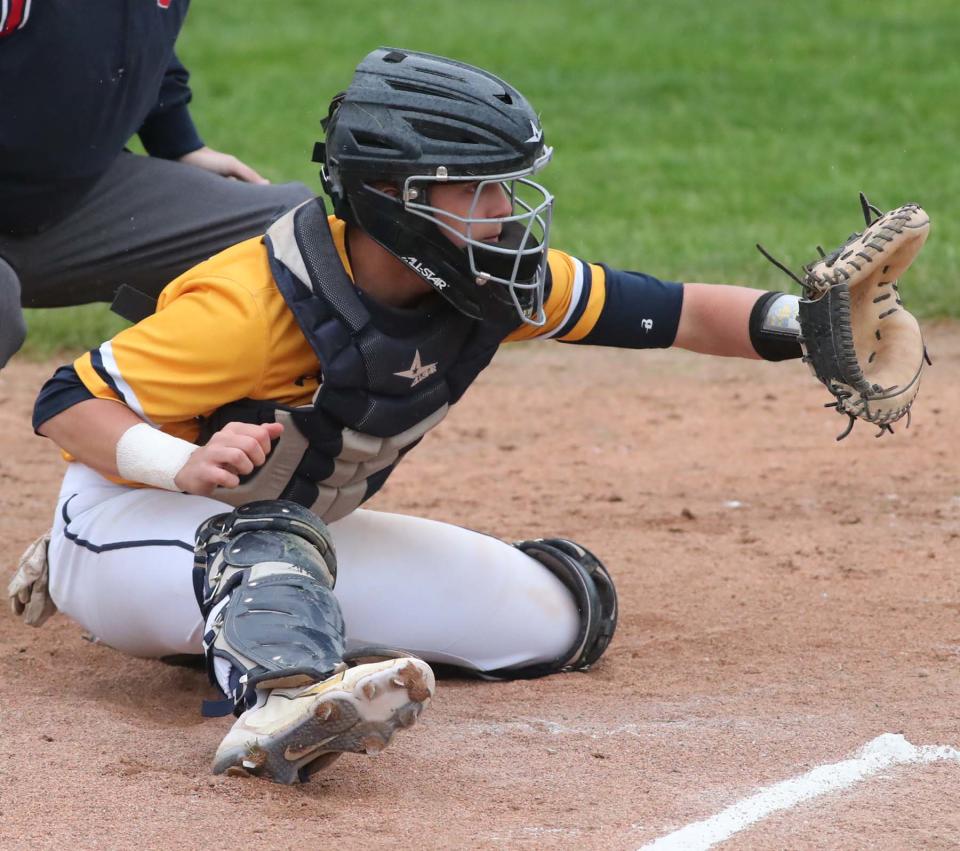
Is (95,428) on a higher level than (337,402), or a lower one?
lower

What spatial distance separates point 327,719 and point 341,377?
33.4 inches

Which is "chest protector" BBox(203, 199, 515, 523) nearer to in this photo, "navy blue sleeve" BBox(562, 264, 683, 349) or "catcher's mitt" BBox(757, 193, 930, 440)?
"navy blue sleeve" BBox(562, 264, 683, 349)

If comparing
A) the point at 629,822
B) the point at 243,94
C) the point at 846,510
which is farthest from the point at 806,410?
the point at 243,94

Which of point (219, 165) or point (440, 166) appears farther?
point (219, 165)

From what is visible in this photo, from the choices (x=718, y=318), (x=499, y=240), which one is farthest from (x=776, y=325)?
(x=499, y=240)

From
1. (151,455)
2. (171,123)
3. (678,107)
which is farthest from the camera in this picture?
(678,107)

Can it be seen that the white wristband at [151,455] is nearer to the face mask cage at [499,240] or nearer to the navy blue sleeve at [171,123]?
the face mask cage at [499,240]

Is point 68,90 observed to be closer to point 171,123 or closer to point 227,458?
point 171,123

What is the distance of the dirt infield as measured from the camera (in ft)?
8.83

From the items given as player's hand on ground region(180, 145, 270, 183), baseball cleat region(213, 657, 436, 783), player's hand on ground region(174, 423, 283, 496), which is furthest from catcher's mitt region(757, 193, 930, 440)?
player's hand on ground region(180, 145, 270, 183)

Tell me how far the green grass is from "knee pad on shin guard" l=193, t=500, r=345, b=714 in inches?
173

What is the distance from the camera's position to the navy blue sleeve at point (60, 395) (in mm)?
3301

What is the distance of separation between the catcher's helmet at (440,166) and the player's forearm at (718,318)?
0.56 meters

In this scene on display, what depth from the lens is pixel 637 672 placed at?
3721 mm
